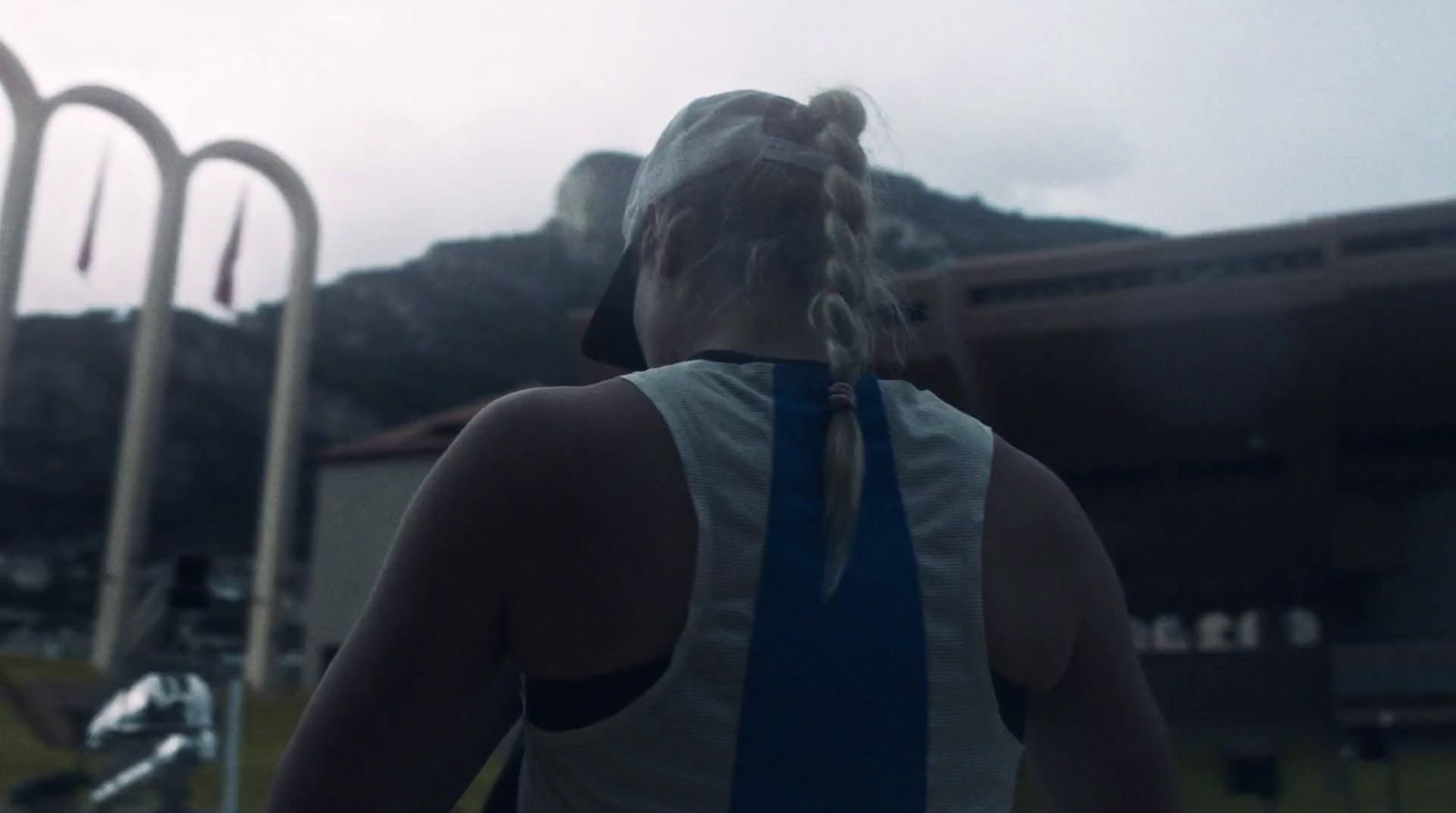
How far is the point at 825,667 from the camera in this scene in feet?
3.94

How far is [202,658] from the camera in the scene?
21.7 ft

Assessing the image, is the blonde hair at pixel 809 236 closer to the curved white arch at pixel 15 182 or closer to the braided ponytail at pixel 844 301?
the braided ponytail at pixel 844 301

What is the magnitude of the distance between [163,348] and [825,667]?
2275 cm

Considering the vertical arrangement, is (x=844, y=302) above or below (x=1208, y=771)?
above

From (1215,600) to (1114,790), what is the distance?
3204cm

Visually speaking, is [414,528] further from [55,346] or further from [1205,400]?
[55,346]

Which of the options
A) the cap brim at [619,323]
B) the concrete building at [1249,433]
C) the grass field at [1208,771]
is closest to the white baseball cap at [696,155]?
the cap brim at [619,323]

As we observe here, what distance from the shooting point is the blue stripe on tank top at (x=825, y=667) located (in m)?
1.19

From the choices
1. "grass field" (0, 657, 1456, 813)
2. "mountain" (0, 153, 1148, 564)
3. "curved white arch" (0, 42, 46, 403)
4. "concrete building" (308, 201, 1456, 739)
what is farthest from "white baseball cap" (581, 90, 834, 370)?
"mountain" (0, 153, 1148, 564)

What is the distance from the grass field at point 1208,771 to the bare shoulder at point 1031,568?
89.9 inches

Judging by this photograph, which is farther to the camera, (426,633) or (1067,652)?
(1067,652)

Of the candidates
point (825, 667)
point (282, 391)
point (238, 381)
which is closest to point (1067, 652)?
point (825, 667)

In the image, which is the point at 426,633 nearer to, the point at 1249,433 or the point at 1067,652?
the point at 1067,652

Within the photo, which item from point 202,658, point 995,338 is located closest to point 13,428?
point 995,338
